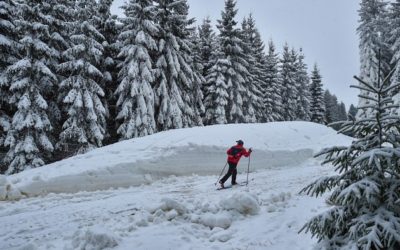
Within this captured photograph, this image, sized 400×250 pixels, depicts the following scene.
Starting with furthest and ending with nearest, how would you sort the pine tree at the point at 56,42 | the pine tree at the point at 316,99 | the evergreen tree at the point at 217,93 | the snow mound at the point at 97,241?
the pine tree at the point at 316,99, the evergreen tree at the point at 217,93, the pine tree at the point at 56,42, the snow mound at the point at 97,241

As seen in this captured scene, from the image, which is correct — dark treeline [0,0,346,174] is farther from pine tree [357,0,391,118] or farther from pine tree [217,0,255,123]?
pine tree [357,0,391,118]

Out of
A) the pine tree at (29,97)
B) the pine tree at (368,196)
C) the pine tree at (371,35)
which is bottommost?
the pine tree at (368,196)

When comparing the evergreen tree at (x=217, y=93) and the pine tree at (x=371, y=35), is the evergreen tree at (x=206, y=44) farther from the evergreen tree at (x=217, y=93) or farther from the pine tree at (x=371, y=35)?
the pine tree at (x=371, y=35)

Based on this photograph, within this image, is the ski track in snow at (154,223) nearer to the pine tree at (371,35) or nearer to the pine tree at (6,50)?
the pine tree at (6,50)

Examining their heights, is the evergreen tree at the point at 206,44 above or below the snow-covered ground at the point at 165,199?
above

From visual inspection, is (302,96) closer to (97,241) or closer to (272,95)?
(272,95)

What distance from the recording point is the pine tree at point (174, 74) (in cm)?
2542

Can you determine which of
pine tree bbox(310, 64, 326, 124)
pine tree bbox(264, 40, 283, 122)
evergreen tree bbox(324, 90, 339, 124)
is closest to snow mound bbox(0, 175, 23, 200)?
pine tree bbox(264, 40, 283, 122)

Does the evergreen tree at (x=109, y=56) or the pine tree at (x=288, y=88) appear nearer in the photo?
the evergreen tree at (x=109, y=56)

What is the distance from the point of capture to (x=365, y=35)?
3412cm

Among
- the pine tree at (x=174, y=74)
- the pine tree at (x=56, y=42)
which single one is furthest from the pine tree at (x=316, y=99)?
the pine tree at (x=56, y=42)

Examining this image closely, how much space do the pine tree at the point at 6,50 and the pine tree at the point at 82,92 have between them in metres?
2.92

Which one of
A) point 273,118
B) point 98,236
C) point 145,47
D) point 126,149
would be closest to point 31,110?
point 126,149

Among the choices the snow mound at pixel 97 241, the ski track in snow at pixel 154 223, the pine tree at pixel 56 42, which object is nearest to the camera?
the snow mound at pixel 97 241
